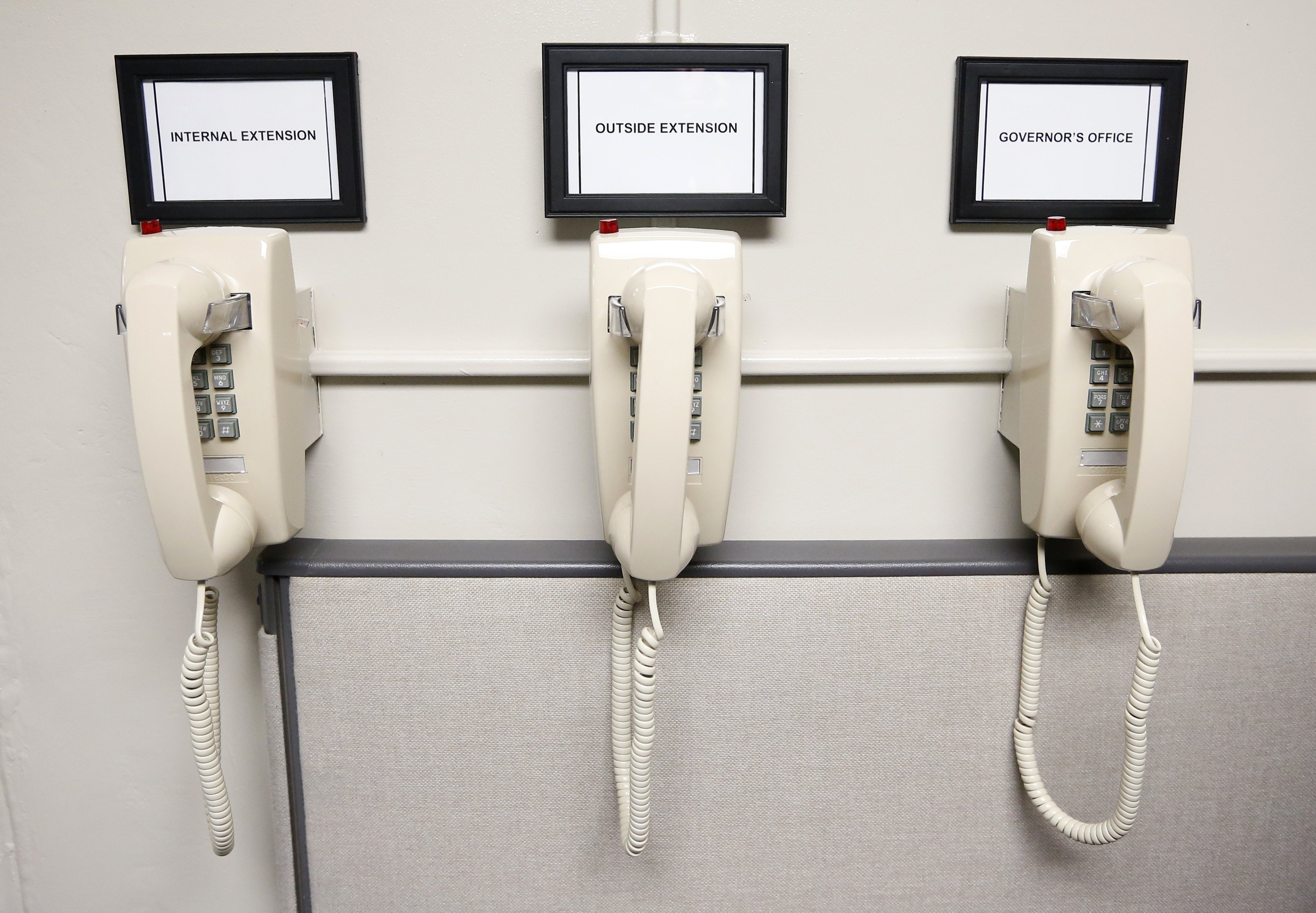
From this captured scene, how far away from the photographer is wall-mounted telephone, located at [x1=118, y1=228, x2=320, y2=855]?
487mm

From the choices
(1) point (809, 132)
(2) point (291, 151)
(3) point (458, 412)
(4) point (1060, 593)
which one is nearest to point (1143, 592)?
(4) point (1060, 593)

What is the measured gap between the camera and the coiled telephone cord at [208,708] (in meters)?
0.57

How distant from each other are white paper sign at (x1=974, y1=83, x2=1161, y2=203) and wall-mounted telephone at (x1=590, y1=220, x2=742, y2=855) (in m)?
0.24

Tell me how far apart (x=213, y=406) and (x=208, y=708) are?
0.22m

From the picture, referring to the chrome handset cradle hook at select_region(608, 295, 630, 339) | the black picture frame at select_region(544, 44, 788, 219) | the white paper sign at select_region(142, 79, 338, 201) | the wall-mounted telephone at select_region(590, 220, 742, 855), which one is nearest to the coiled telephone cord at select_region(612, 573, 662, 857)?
the wall-mounted telephone at select_region(590, 220, 742, 855)

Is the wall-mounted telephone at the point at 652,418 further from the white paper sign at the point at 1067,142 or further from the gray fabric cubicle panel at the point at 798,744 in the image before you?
the white paper sign at the point at 1067,142

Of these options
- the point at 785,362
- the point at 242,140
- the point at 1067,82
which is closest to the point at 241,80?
the point at 242,140

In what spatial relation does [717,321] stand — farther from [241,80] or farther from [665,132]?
[241,80]

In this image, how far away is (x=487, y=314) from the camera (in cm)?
62

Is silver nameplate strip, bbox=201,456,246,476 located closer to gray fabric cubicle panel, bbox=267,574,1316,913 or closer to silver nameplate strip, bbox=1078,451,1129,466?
gray fabric cubicle panel, bbox=267,574,1316,913

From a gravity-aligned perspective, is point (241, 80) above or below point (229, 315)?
above

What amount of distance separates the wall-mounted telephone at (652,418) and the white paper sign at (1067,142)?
0.24 m

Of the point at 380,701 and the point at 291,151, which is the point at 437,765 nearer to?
the point at 380,701

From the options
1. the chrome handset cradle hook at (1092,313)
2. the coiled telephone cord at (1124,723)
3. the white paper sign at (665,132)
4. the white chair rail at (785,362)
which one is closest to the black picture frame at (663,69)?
the white paper sign at (665,132)
